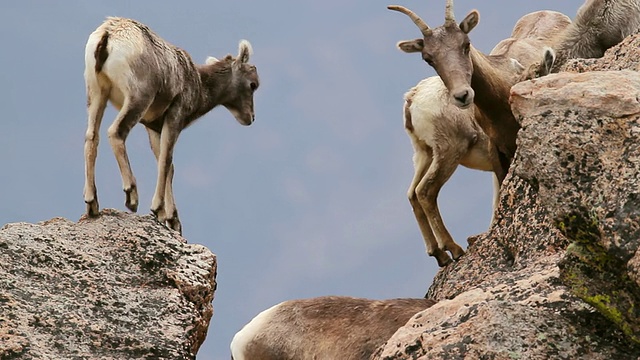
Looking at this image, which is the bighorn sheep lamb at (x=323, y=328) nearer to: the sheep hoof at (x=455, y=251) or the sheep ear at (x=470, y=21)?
the sheep hoof at (x=455, y=251)

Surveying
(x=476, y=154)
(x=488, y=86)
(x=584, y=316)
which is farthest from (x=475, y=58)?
(x=584, y=316)

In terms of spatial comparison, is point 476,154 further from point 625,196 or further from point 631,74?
point 625,196

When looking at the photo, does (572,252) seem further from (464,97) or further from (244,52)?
(244,52)

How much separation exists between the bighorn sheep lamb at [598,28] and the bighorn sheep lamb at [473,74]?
4.74ft

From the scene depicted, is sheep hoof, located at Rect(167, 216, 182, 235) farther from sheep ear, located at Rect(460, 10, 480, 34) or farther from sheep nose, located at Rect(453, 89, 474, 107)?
sheep ear, located at Rect(460, 10, 480, 34)

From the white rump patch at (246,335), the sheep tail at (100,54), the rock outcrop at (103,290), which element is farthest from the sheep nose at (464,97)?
the sheep tail at (100,54)

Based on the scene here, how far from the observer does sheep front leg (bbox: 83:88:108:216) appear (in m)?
9.89

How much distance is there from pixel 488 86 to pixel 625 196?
5.13 m

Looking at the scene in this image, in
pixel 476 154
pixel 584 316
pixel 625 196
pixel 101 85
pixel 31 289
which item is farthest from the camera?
pixel 476 154

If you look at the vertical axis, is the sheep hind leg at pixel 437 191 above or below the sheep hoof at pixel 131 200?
below

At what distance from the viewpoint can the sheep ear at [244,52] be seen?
12672 millimetres

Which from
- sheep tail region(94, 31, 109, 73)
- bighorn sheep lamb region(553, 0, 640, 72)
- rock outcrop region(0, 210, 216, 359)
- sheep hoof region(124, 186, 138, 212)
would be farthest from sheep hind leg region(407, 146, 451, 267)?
sheep tail region(94, 31, 109, 73)

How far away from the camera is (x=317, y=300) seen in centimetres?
859

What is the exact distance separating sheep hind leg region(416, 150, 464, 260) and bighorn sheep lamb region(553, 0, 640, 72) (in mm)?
2052
